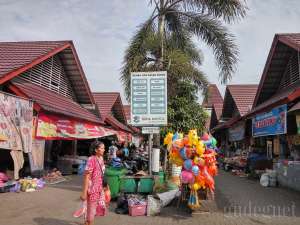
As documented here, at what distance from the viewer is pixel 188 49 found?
14.9 metres

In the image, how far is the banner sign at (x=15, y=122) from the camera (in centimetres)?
986

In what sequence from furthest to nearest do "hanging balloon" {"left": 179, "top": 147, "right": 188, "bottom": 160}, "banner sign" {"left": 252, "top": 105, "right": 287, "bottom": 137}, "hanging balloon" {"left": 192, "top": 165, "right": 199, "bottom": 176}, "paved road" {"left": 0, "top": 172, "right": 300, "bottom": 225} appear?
"banner sign" {"left": 252, "top": 105, "right": 287, "bottom": 137}, "hanging balloon" {"left": 179, "top": 147, "right": 188, "bottom": 160}, "hanging balloon" {"left": 192, "top": 165, "right": 199, "bottom": 176}, "paved road" {"left": 0, "top": 172, "right": 300, "bottom": 225}

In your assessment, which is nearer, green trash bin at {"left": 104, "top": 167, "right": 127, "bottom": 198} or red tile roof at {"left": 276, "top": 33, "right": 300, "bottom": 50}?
green trash bin at {"left": 104, "top": 167, "right": 127, "bottom": 198}

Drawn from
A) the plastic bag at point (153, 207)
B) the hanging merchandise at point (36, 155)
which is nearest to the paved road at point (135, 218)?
the plastic bag at point (153, 207)

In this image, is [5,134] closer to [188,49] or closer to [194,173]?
[194,173]

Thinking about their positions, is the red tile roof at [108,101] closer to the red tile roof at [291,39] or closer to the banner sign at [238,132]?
the banner sign at [238,132]

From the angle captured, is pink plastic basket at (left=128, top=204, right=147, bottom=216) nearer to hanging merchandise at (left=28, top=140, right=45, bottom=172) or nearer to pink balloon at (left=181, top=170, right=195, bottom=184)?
pink balloon at (left=181, top=170, right=195, bottom=184)

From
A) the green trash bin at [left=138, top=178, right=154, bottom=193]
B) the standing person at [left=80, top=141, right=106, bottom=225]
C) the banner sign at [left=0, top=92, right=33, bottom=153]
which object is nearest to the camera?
the standing person at [left=80, top=141, right=106, bottom=225]

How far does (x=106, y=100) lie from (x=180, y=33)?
12941mm

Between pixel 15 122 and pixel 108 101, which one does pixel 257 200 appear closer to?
pixel 15 122

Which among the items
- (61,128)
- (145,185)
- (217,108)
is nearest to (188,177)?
(145,185)

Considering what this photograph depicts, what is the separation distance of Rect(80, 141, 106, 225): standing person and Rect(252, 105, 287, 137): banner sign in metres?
7.37

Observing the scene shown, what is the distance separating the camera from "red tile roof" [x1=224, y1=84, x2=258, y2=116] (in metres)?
22.0

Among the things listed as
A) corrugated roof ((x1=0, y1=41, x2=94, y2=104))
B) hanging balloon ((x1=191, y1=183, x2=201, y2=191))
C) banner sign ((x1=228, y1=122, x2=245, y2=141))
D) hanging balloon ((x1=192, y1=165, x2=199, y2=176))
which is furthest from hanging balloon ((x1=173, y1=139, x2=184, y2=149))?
banner sign ((x1=228, y1=122, x2=245, y2=141))
